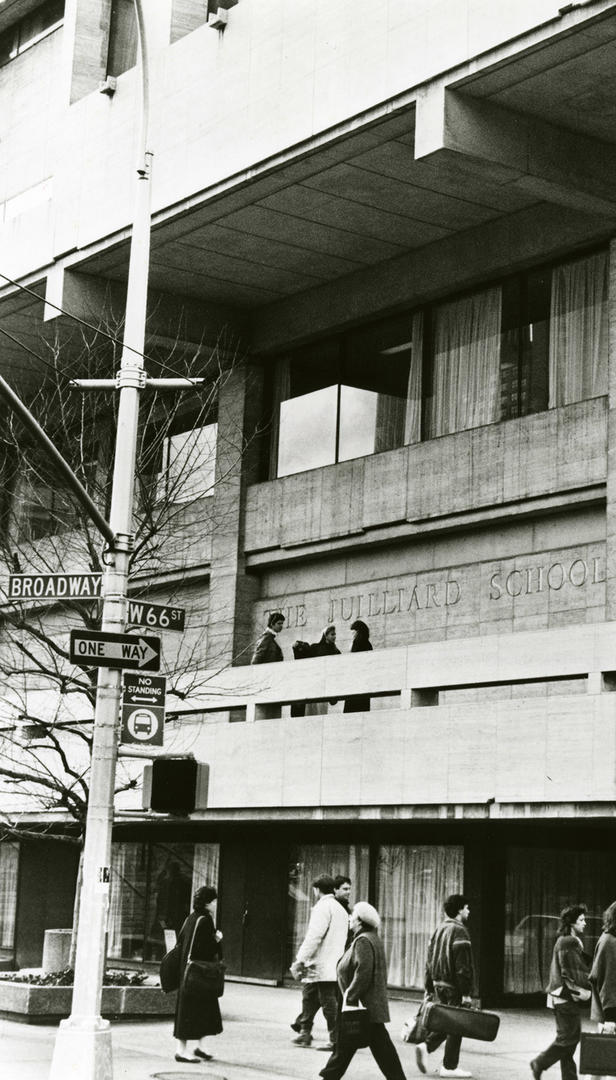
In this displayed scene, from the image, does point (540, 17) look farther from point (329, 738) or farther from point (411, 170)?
point (329, 738)

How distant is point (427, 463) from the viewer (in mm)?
22719

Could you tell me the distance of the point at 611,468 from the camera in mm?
19734

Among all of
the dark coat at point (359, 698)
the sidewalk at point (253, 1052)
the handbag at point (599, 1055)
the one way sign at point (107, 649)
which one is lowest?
the sidewalk at point (253, 1052)

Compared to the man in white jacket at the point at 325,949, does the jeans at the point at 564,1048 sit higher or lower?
lower

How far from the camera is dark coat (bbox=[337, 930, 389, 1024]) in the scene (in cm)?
1197

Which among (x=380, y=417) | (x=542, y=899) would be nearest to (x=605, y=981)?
(x=542, y=899)

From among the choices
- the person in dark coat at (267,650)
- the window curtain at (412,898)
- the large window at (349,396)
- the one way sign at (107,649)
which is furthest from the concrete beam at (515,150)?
the window curtain at (412,898)

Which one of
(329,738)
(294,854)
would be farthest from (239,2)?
A: (294,854)

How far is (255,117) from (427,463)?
5713 millimetres

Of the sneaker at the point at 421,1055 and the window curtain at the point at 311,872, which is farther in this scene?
the window curtain at the point at 311,872

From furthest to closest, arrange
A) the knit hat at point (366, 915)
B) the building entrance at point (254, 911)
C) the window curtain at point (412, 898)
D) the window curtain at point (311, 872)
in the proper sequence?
the building entrance at point (254, 911) → the window curtain at point (311, 872) → the window curtain at point (412, 898) → the knit hat at point (366, 915)

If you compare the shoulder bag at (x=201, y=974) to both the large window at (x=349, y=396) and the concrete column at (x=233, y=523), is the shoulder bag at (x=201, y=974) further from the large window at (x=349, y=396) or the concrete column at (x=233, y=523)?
the large window at (x=349, y=396)

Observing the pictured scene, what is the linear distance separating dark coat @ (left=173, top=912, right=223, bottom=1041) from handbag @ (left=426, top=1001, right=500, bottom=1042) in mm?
2425

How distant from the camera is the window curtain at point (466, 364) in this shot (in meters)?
22.6
